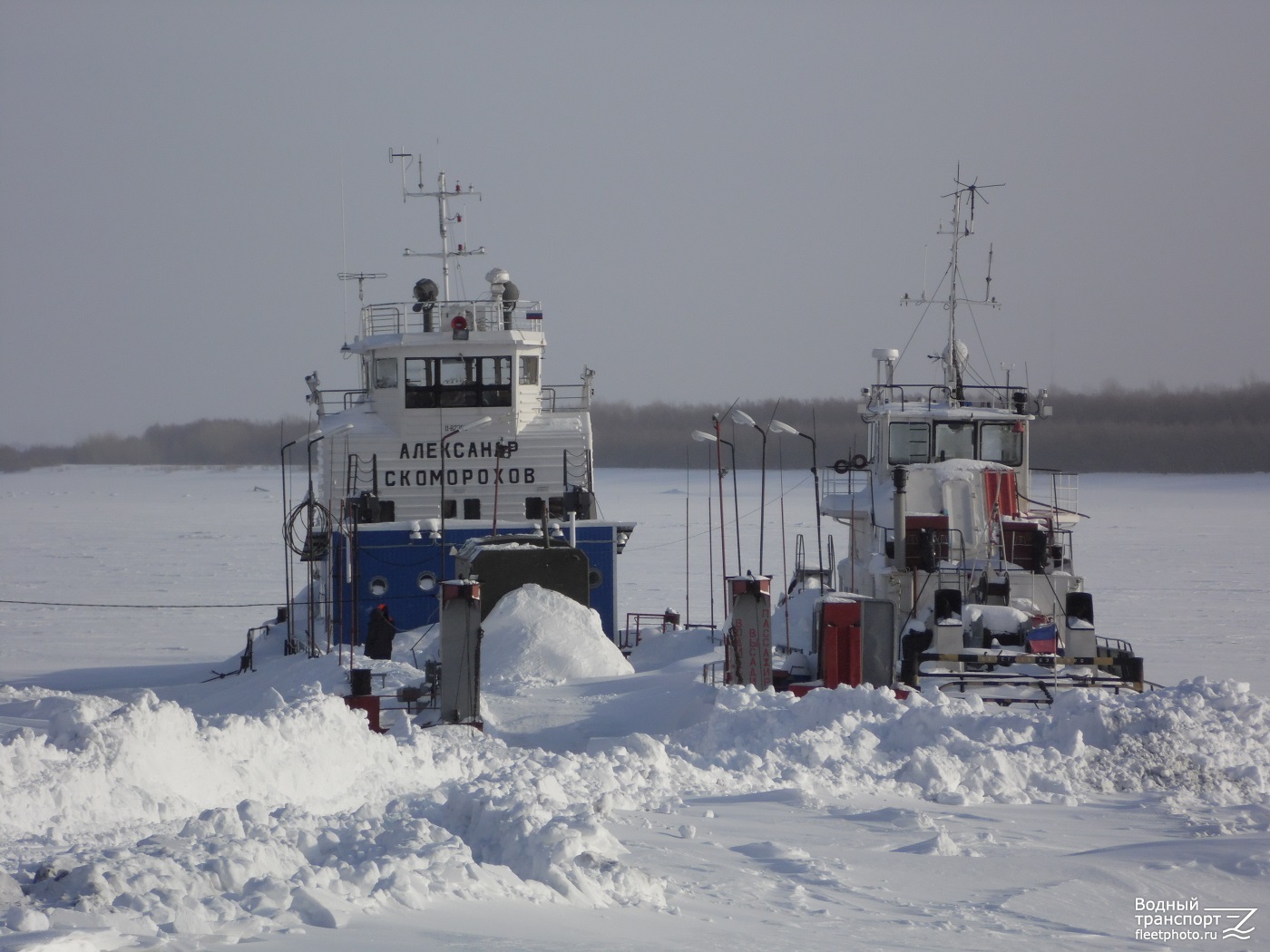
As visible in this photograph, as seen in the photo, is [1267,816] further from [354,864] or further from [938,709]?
[354,864]

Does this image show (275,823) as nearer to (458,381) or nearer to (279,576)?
(458,381)

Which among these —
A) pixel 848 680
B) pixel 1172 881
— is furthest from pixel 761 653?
pixel 1172 881

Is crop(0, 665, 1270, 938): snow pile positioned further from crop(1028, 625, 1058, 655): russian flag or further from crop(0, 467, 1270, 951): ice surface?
crop(1028, 625, 1058, 655): russian flag

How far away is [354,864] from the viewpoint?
620 cm

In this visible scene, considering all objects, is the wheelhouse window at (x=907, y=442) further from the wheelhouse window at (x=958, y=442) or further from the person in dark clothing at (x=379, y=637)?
the person in dark clothing at (x=379, y=637)

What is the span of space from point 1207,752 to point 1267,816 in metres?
1.21

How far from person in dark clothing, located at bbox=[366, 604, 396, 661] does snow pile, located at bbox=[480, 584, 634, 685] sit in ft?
8.34

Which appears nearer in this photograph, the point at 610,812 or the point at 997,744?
the point at 610,812

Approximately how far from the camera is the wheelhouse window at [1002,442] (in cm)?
2056

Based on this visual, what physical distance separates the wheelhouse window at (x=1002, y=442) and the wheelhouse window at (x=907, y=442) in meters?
0.82

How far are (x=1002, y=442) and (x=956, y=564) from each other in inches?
140

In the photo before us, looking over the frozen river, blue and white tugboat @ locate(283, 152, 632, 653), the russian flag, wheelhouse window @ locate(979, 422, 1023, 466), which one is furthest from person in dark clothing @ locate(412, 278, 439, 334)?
the russian flag

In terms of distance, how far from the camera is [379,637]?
1869cm

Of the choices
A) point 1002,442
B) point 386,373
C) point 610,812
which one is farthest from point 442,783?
point 386,373
